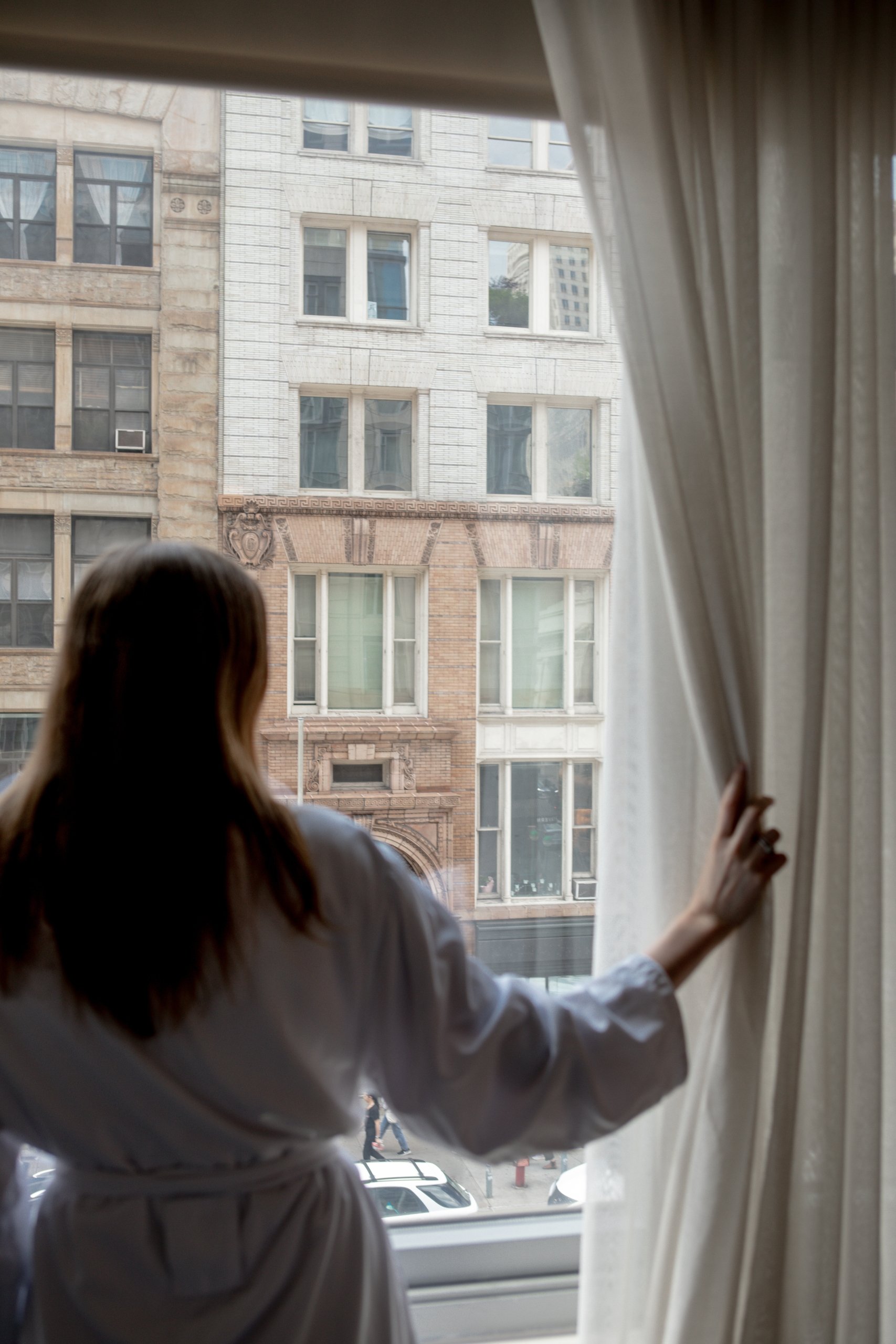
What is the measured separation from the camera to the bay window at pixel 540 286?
147 centimetres

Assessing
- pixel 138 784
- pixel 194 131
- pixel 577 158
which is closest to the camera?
pixel 138 784

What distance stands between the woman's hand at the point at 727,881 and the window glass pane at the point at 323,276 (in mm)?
823

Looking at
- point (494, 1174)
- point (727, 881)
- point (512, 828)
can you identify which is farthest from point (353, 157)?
point (494, 1174)

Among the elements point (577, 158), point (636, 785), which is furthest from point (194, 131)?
point (636, 785)

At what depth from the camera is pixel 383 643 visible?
1.42m

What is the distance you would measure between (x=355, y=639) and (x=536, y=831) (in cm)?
38

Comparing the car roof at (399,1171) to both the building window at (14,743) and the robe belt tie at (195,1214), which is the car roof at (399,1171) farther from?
the building window at (14,743)

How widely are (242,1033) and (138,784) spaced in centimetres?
22

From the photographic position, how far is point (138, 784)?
2.70ft

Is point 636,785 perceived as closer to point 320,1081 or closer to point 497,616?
point 497,616

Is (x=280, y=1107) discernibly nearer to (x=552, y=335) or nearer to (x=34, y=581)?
(x=34, y=581)

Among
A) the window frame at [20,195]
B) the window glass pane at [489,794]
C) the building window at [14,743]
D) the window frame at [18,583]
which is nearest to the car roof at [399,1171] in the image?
the window glass pane at [489,794]

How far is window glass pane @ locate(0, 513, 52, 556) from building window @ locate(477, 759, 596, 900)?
0.67 meters

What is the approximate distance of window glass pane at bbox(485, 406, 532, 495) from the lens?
146cm
